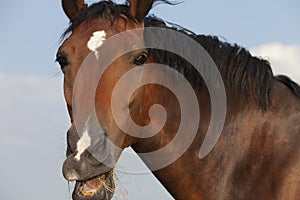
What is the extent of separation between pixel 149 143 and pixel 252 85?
120 cm

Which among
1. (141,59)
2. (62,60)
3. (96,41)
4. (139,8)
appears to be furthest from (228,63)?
(62,60)

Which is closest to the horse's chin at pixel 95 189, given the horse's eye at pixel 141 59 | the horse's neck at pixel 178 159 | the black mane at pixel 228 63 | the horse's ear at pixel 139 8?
the horse's neck at pixel 178 159

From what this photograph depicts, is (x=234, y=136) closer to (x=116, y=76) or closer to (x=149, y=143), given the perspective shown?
(x=149, y=143)

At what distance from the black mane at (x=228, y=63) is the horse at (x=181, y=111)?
1 centimetres

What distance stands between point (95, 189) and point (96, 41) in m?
1.37

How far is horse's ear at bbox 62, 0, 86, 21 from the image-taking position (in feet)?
20.2

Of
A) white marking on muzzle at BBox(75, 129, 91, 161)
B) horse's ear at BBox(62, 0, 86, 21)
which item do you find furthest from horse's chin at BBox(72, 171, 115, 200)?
horse's ear at BBox(62, 0, 86, 21)

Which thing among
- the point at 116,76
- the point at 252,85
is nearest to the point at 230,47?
the point at 252,85

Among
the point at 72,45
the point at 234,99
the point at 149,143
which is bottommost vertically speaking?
the point at 149,143

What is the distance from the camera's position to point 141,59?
5.60 meters

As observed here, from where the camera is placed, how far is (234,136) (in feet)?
19.0

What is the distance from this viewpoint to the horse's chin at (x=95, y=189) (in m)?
5.16

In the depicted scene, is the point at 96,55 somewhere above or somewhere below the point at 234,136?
above

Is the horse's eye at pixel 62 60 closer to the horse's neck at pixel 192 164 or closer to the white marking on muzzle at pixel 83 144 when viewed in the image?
the white marking on muzzle at pixel 83 144
